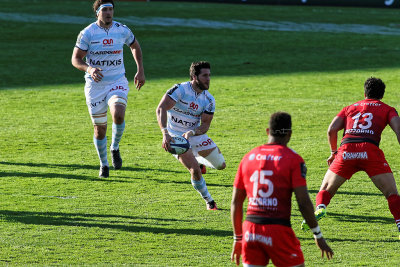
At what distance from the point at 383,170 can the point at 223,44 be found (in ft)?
68.8

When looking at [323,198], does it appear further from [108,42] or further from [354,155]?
[108,42]

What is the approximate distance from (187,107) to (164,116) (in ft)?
1.60

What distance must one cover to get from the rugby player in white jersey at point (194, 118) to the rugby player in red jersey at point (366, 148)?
1836mm

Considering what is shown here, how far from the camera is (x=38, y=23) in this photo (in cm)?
3469

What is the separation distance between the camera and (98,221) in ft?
32.0

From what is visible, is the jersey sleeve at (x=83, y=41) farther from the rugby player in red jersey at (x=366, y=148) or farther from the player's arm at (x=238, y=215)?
the player's arm at (x=238, y=215)

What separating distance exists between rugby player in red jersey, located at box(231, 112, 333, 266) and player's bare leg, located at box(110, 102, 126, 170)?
239 inches

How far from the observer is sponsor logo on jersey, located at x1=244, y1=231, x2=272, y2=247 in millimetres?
5918

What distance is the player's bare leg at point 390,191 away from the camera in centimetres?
880

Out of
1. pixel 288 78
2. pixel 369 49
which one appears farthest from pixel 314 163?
pixel 369 49

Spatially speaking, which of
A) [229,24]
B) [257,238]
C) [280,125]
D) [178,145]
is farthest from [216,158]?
[229,24]

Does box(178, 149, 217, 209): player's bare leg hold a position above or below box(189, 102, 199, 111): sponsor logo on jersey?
below

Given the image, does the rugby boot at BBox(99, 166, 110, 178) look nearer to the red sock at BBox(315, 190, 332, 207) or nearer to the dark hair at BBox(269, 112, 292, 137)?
the red sock at BBox(315, 190, 332, 207)

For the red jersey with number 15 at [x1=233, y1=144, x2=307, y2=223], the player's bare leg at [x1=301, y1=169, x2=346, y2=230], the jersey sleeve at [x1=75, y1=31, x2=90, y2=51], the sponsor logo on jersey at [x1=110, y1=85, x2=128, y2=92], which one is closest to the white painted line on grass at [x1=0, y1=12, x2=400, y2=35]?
the sponsor logo on jersey at [x1=110, y1=85, x2=128, y2=92]
